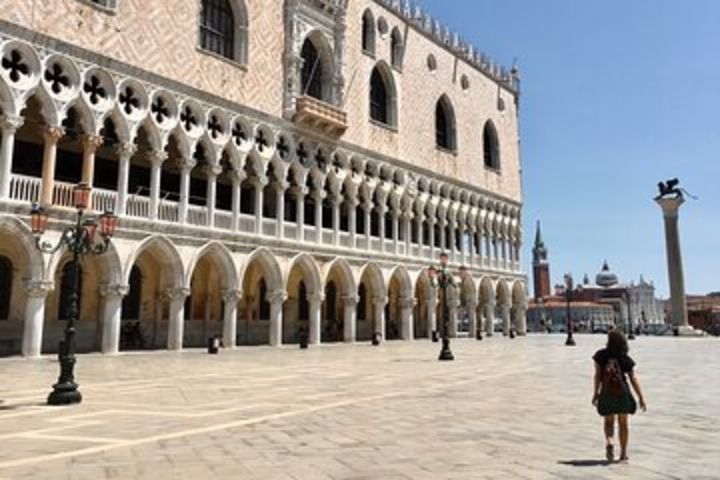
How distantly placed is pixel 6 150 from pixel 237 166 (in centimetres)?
871

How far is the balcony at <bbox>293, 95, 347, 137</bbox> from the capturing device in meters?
27.5

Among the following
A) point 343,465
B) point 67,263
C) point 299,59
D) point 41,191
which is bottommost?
point 343,465

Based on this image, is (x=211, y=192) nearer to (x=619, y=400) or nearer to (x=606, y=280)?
(x=619, y=400)

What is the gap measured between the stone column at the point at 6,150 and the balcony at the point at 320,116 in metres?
12.1

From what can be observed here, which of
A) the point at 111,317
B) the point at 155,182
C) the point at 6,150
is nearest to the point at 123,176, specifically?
the point at 155,182

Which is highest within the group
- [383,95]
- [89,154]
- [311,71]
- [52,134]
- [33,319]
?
[383,95]

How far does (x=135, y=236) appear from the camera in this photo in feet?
68.2

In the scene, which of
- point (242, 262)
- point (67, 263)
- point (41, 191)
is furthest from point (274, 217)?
point (41, 191)

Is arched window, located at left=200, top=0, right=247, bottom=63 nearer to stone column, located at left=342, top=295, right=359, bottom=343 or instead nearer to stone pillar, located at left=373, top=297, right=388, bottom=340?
stone column, located at left=342, top=295, right=359, bottom=343

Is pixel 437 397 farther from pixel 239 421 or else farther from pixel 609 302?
pixel 609 302

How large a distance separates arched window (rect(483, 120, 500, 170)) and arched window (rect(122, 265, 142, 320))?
92.8ft

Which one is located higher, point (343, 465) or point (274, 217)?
point (274, 217)

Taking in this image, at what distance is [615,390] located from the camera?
19.6 feet

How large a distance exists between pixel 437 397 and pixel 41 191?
45.9ft
